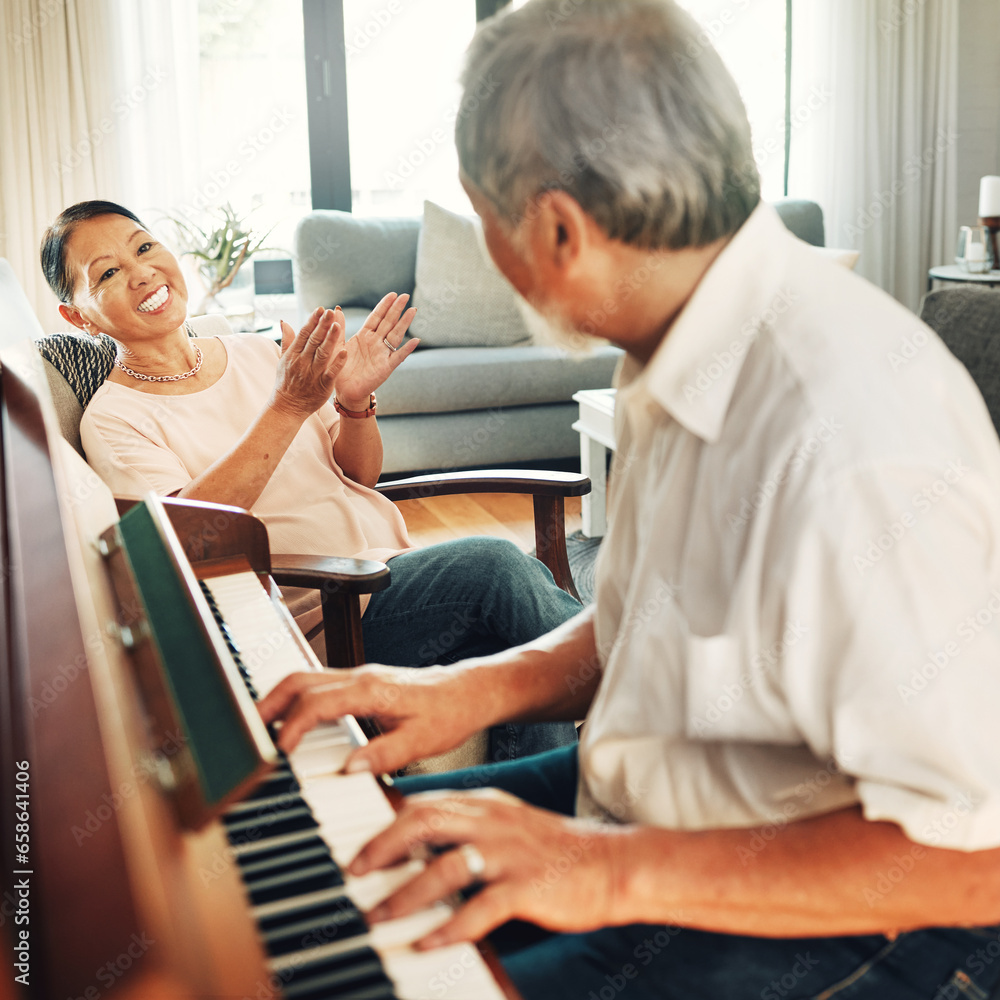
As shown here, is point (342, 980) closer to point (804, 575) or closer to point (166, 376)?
point (804, 575)

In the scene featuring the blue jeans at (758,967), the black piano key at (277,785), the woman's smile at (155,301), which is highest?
the woman's smile at (155,301)

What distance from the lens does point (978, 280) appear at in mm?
4262

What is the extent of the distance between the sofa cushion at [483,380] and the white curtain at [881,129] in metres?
2.39

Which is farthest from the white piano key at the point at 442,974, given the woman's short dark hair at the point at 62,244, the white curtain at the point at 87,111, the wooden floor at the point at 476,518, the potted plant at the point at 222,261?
the white curtain at the point at 87,111

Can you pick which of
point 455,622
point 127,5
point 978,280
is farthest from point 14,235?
point 978,280

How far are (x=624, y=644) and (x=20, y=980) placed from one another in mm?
509

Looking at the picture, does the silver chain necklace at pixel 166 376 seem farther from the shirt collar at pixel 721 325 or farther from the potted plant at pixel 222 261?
the potted plant at pixel 222 261

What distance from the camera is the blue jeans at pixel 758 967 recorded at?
27.6 inches

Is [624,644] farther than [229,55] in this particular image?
No

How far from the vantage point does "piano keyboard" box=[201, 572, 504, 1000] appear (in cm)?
57

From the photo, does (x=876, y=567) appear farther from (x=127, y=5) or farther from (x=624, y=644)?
(x=127, y=5)

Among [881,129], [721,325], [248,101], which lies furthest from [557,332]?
[881,129]

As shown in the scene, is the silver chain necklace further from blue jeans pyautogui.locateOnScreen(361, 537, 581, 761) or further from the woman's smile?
blue jeans pyautogui.locateOnScreen(361, 537, 581, 761)

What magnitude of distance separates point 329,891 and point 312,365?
110 cm
